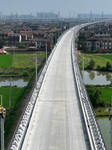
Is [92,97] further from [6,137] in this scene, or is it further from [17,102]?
[6,137]

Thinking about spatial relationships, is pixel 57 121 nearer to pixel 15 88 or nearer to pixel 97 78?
pixel 15 88

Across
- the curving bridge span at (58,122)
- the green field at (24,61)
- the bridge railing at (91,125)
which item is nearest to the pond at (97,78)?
the green field at (24,61)

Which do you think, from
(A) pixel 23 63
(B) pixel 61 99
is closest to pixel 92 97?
(B) pixel 61 99

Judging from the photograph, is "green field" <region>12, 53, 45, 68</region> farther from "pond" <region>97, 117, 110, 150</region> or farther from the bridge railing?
the bridge railing

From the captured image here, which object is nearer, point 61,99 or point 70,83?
point 61,99

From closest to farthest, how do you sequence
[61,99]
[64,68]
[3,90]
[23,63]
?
[61,99] < [3,90] < [64,68] < [23,63]

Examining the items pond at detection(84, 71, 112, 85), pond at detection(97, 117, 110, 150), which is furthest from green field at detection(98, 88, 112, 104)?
pond at detection(84, 71, 112, 85)

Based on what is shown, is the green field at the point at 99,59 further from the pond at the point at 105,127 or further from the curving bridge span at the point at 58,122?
the pond at the point at 105,127
